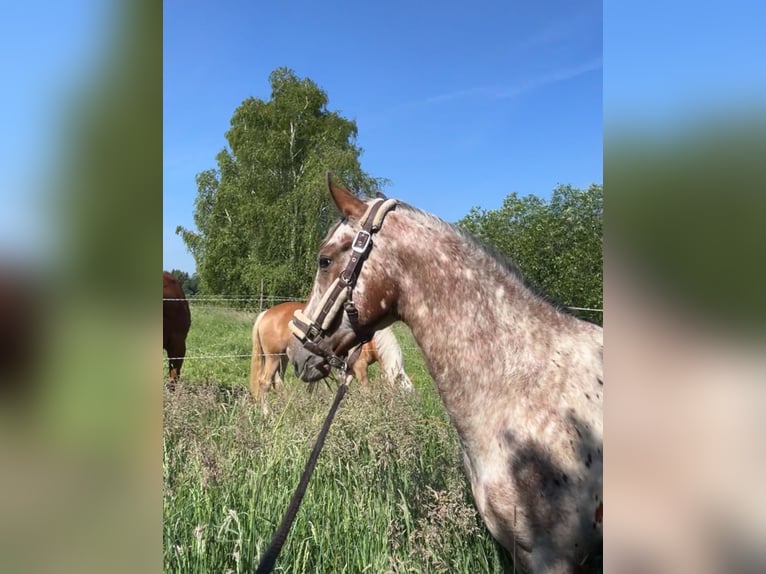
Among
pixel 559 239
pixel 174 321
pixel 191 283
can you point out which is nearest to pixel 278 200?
pixel 191 283

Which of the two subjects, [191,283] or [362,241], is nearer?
[362,241]

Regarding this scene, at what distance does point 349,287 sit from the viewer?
2049 millimetres

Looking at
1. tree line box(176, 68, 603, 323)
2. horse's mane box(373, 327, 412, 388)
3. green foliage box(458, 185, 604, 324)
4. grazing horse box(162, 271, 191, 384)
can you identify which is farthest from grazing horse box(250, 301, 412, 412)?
tree line box(176, 68, 603, 323)

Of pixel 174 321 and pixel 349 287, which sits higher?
pixel 349 287

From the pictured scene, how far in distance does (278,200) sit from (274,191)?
52.1 inches

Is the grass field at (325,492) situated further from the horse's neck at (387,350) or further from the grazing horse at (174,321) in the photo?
the grazing horse at (174,321)

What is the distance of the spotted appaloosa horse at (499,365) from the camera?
170 cm

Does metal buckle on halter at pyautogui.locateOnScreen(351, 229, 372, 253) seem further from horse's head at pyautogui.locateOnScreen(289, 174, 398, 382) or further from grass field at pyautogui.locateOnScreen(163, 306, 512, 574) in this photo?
grass field at pyautogui.locateOnScreen(163, 306, 512, 574)

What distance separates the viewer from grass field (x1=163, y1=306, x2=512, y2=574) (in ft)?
7.24

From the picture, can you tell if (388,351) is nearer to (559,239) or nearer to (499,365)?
(499,365)
